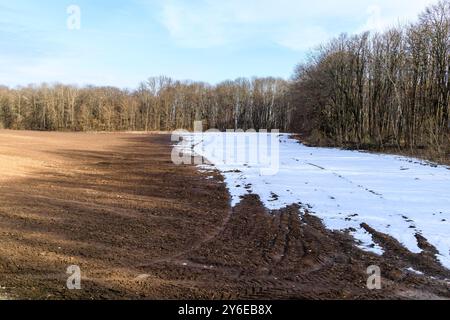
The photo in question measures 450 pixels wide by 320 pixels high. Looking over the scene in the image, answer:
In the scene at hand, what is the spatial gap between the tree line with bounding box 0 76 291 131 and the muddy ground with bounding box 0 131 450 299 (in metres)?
105

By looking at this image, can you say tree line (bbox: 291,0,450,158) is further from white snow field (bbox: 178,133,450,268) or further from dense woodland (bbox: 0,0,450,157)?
white snow field (bbox: 178,133,450,268)

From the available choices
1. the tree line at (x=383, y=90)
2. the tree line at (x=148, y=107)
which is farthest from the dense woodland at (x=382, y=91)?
the tree line at (x=148, y=107)

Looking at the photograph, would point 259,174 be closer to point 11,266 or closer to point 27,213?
point 27,213

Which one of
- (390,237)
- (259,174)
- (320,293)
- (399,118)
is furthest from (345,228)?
(399,118)

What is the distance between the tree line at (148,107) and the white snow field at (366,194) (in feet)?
316

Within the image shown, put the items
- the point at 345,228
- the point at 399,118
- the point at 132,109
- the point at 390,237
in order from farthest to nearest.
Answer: the point at 132,109
the point at 399,118
the point at 345,228
the point at 390,237

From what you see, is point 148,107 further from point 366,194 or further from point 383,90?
point 366,194

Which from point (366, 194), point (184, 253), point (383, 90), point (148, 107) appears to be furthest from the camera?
point (148, 107)

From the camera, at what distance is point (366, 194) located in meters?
14.0

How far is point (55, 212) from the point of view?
36.9ft

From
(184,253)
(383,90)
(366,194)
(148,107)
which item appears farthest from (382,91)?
(148,107)

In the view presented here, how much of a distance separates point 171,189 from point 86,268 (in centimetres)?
923

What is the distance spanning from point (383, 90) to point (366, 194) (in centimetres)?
3153
